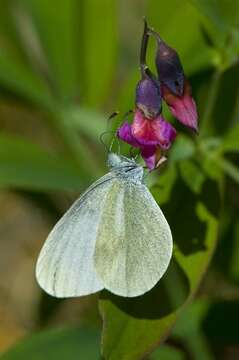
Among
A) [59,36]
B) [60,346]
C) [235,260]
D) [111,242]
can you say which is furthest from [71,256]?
[59,36]

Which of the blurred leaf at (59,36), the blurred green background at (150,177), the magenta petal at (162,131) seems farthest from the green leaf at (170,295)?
the blurred leaf at (59,36)

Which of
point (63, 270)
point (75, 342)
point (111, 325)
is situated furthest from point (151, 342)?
point (75, 342)

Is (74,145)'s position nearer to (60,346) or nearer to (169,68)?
(60,346)

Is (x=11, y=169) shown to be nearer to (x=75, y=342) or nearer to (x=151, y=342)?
(x=75, y=342)

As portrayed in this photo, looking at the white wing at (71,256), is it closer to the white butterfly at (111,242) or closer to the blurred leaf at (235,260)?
the white butterfly at (111,242)

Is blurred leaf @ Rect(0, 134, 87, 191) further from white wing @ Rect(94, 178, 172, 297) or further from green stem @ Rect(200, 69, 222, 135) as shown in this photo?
white wing @ Rect(94, 178, 172, 297)

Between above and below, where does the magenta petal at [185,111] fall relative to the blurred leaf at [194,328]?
above

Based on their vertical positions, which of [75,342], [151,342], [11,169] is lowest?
[75,342]
